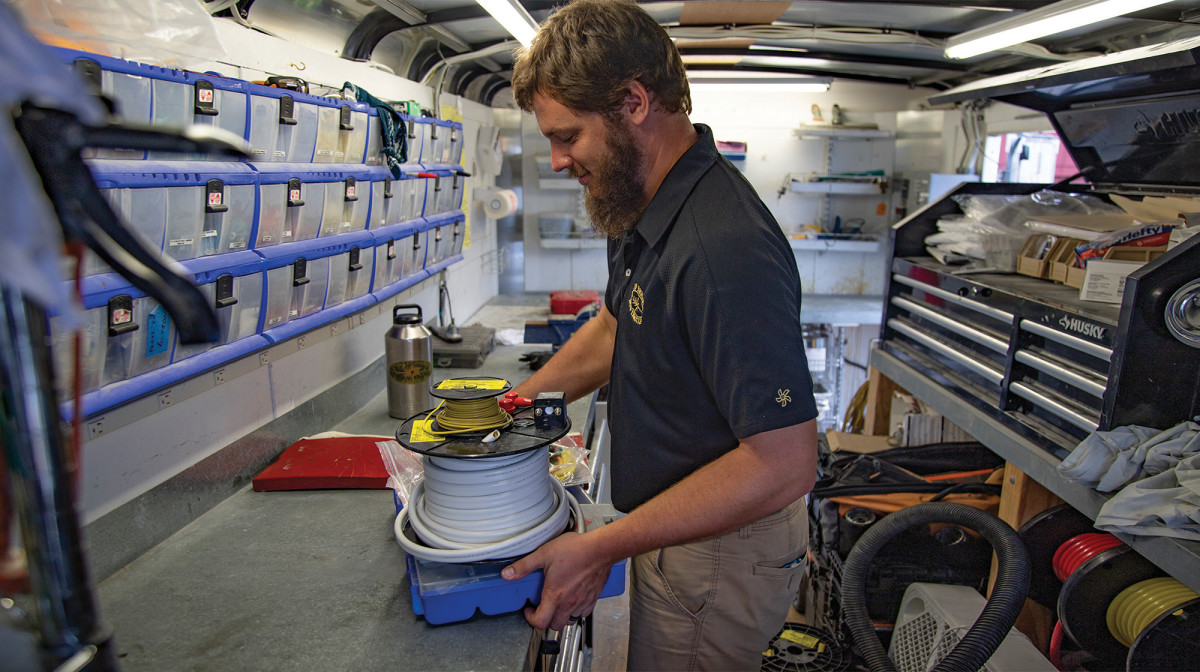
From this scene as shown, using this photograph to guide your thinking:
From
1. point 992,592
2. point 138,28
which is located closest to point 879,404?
point 992,592

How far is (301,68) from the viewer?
2.42 m

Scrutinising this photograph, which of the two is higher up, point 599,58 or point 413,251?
point 599,58

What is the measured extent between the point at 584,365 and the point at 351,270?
3.38ft

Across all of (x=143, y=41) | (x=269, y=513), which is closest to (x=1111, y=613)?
(x=269, y=513)

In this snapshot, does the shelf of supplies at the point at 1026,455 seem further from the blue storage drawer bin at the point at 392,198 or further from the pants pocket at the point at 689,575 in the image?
the blue storage drawer bin at the point at 392,198

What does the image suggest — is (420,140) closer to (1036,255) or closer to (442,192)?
(442,192)

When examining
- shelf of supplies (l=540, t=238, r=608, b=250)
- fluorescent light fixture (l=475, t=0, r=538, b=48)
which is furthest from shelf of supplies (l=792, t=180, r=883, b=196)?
fluorescent light fixture (l=475, t=0, r=538, b=48)

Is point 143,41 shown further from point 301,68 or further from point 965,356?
point 965,356

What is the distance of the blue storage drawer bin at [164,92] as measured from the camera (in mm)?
1327

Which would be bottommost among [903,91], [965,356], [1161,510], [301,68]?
[1161,510]

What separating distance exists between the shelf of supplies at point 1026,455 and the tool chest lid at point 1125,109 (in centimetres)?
116

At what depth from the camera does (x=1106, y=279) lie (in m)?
2.35

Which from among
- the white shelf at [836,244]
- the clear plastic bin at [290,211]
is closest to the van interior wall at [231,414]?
the clear plastic bin at [290,211]

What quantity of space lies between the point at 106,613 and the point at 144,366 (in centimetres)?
50
